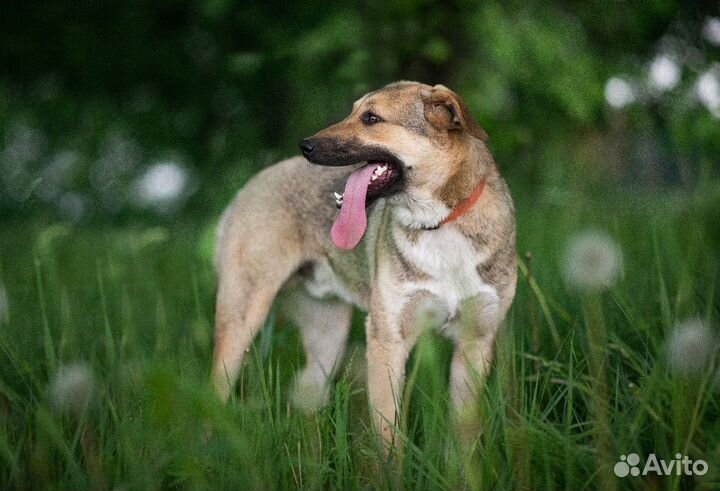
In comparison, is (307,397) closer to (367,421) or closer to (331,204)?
(367,421)

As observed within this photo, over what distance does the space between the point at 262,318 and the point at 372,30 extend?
9.34 feet

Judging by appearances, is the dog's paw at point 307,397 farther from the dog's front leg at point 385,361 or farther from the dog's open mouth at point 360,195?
the dog's open mouth at point 360,195

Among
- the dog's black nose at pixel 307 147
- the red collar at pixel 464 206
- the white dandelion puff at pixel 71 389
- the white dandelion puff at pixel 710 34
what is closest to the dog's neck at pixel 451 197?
the red collar at pixel 464 206

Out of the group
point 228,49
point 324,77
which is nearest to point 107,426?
point 324,77

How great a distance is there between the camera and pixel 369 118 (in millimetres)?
3775

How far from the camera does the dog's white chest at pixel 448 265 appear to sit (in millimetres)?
3633

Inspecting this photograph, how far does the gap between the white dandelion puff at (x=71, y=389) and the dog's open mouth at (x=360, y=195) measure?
4.28 feet

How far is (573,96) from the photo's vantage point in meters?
7.08

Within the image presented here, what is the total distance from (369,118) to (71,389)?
6.07 feet

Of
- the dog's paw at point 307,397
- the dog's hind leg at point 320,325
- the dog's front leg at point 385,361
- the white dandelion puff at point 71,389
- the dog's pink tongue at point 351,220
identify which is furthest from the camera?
the dog's hind leg at point 320,325

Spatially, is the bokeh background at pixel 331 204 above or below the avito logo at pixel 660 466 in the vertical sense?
above

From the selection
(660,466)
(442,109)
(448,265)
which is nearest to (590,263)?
(660,466)

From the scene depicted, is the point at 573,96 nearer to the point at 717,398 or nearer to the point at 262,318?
the point at 262,318

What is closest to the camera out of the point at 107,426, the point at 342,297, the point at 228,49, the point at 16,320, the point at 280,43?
the point at 107,426
